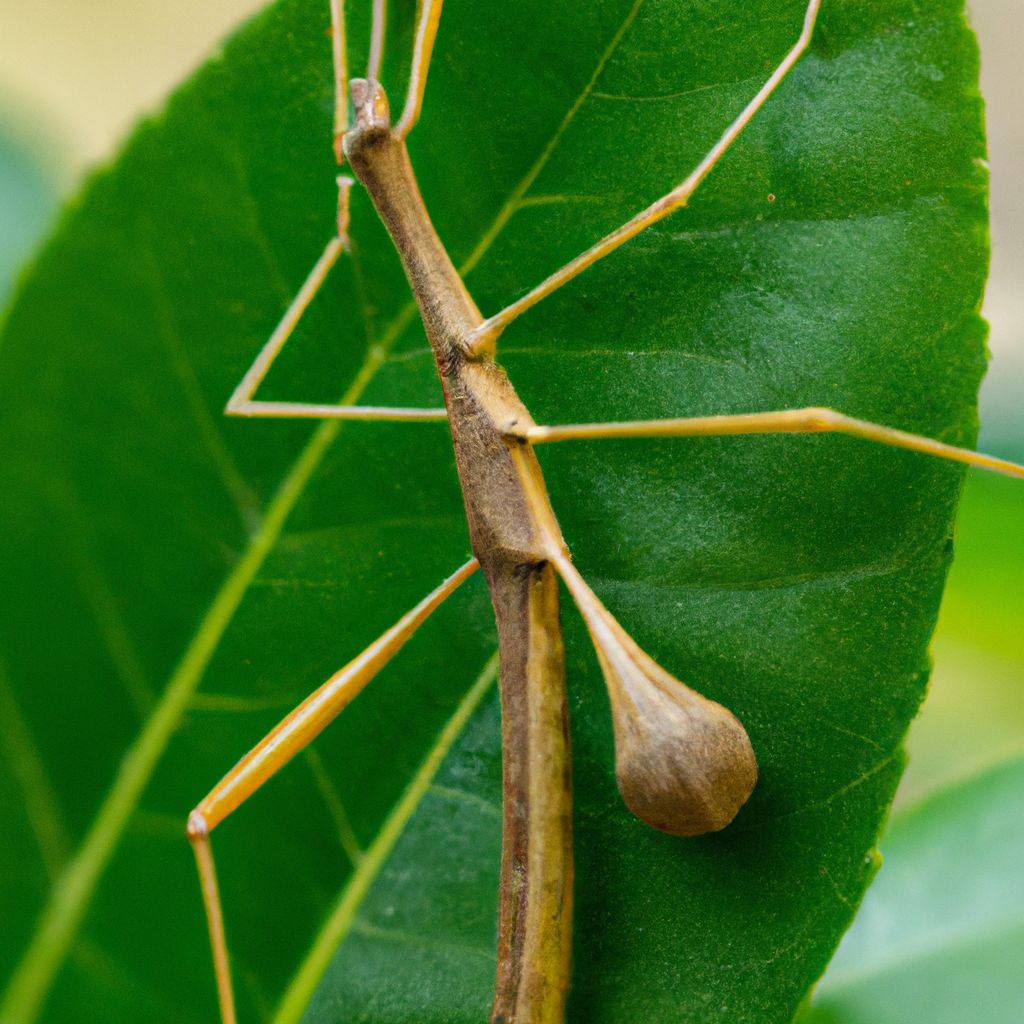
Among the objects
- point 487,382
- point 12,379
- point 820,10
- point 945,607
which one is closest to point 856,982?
point 945,607

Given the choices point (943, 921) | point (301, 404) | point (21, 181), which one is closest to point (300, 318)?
point (301, 404)

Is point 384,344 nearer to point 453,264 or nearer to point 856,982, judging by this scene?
point 453,264

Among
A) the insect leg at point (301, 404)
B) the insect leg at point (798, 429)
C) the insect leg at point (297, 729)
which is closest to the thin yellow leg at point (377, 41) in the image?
the insect leg at point (301, 404)

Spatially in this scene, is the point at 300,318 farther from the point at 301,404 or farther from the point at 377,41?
the point at 377,41

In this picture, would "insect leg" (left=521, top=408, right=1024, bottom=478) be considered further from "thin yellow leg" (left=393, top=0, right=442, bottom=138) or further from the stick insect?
"thin yellow leg" (left=393, top=0, right=442, bottom=138)

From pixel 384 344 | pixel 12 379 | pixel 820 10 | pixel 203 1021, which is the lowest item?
pixel 203 1021

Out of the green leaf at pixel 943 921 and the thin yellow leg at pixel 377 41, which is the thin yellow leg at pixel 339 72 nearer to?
the thin yellow leg at pixel 377 41

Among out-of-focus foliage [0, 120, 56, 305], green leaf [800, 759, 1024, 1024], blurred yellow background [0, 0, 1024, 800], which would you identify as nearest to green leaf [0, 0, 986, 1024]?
blurred yellow background [0, 0, 1024, 800]
